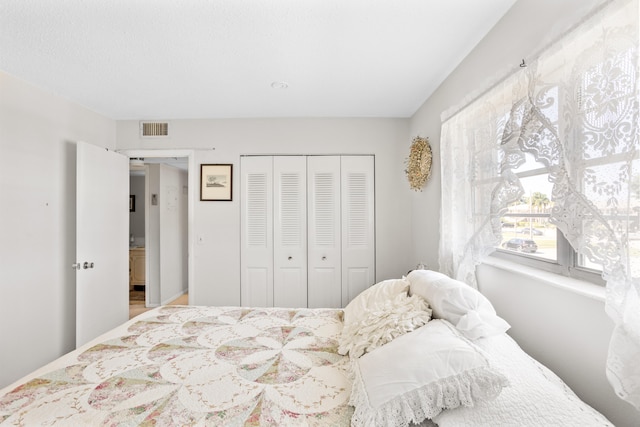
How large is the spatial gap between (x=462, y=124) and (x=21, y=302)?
359cm

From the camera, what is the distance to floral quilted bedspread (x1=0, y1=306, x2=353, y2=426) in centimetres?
112

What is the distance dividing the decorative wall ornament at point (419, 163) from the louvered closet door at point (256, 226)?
1.54 m

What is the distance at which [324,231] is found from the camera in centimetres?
352

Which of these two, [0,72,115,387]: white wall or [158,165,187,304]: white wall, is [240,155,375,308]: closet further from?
[158,165,187,304]: white wall

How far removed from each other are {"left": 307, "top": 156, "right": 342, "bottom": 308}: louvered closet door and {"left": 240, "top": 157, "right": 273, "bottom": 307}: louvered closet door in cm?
47

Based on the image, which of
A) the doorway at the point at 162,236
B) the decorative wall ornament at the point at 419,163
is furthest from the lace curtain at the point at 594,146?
the doorway at the point at 162,236

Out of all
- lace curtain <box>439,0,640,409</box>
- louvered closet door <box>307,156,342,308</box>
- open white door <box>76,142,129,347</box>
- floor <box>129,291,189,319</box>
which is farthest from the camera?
floor <box>129,291,189,319</box>

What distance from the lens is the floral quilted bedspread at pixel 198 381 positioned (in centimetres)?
112

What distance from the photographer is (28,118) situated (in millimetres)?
2541

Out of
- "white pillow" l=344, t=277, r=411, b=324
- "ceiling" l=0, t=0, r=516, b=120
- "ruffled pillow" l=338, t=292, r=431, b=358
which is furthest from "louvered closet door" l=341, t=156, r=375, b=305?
"ruffled pillow" l=338, t=292, r=431, b=358

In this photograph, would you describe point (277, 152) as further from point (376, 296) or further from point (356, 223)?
point (376, 296)

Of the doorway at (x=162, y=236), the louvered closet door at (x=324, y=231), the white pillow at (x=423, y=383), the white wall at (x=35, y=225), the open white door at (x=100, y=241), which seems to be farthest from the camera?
the doorway at (x=162, y=236)

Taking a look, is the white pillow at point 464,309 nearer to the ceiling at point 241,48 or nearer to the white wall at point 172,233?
the ceiling at point 241,48

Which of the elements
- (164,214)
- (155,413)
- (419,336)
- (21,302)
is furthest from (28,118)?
(419,336)
